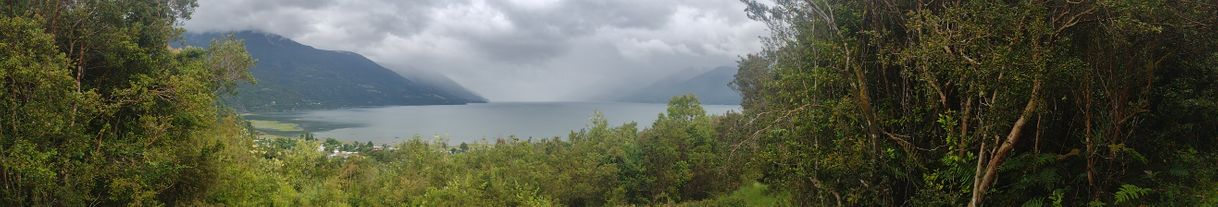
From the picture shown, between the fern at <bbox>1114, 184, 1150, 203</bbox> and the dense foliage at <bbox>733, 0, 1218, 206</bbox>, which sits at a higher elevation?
the dense foliage at <bbox>733, 0, 1218, 206</bbox>

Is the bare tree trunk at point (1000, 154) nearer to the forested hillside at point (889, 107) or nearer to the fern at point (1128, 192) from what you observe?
the forested hillside at point (889, 107)

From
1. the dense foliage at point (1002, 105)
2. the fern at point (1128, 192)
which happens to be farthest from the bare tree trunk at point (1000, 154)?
the fern at point (1128, 192)

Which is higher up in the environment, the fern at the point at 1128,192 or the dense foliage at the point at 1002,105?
the dense foliage at the point at 1002,105

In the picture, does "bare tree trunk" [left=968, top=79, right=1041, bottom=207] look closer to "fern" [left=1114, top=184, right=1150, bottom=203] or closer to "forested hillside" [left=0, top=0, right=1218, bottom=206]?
"forested hillside" [left=0, top=0, right=1218, bottom=206]

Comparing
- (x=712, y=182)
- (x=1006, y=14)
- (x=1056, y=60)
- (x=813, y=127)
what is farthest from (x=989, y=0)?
(x=712, y=182)

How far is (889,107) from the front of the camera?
8.90 meters

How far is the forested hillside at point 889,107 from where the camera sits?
6.75 m

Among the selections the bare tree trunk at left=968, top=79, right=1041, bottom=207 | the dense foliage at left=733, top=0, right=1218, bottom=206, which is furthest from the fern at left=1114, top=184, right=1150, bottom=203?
the bare tree trunk at left=968, top=79, right=1041, bottom=207

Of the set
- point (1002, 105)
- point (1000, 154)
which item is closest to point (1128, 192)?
point (1000, 154)

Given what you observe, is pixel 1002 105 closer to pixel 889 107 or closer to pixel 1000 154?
pixel 1000 154

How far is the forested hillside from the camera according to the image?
266 inches

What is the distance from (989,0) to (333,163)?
2984 cm

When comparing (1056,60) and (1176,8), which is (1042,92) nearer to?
(1056,60)

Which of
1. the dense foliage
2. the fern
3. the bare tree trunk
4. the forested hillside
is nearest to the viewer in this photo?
the dense foliage
